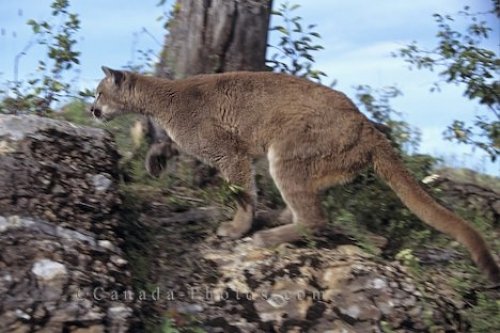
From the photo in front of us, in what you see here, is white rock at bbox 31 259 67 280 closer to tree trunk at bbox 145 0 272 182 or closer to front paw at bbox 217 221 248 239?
front paw at bbox 217 221 248 239

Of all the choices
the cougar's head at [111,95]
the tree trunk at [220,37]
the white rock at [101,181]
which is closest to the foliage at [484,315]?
the white rock at [101,181]

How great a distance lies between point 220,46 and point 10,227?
338 centimetres

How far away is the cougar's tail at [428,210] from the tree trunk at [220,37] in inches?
74.7

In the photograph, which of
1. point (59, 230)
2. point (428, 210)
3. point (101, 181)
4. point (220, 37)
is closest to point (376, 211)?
point (428, 210)

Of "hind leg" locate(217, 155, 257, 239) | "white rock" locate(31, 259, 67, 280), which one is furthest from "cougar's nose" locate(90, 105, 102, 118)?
"white rock" locate(31, 259, 67, 280)

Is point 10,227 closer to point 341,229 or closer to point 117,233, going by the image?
point 117,233

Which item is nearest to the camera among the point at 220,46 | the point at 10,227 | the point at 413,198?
the point at 10,227

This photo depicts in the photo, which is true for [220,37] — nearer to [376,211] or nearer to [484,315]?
[376,211]

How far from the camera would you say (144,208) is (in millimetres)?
6297

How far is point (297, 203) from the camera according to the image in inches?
241

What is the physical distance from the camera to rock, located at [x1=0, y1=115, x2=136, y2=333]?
430cm

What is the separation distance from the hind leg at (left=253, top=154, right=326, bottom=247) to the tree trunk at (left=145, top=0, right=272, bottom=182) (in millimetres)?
1515

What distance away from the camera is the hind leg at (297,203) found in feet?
19.9

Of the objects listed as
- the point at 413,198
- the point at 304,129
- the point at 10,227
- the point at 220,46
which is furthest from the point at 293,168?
the point at 10,227
